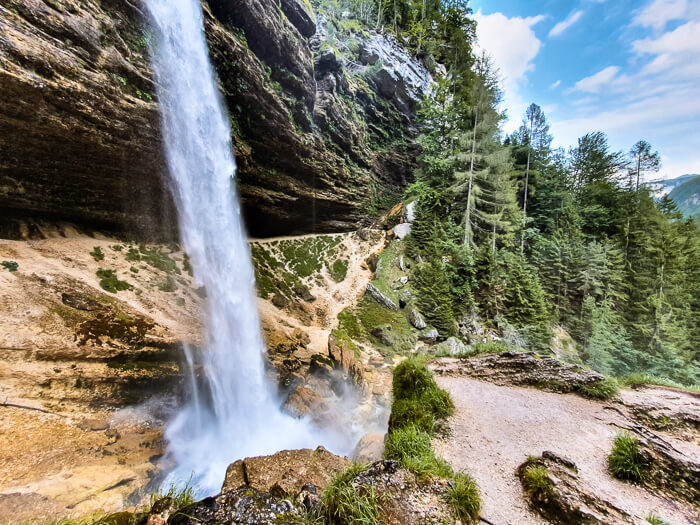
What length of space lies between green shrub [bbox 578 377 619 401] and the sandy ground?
0.96ft

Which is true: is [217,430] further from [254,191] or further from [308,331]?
[254,191]

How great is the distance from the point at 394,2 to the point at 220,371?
3855cm

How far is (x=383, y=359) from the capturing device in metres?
14.2

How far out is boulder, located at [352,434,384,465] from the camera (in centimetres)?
579

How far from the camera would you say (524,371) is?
7.78 m

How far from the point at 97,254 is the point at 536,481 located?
16.5 metres

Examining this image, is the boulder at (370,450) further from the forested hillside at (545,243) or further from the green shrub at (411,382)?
the forested hillside at (545,243)

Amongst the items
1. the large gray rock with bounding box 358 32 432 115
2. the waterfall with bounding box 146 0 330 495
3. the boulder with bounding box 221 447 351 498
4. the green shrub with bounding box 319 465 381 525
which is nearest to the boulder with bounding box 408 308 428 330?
the waterfall with bounding box 146 0 330 495

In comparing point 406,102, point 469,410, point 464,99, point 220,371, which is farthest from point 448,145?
point 220,371

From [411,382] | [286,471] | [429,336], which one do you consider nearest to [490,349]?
[411,382]

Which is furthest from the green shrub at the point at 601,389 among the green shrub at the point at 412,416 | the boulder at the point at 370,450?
the boulder at the point at 370,450

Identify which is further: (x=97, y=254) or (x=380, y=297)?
(x=380, y=297)

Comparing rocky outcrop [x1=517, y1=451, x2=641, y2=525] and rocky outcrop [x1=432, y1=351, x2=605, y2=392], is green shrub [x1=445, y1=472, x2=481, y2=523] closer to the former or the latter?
rocky outcrop [x1=517, y1=451, x2=641, y2=525]

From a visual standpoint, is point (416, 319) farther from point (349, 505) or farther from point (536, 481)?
point (349, 505)
